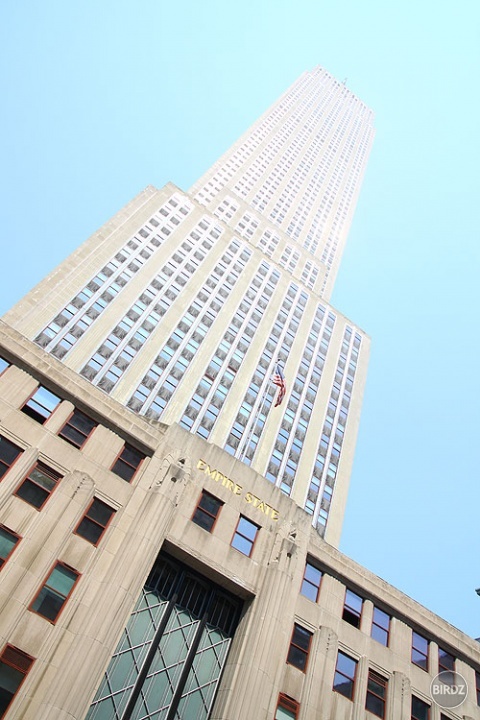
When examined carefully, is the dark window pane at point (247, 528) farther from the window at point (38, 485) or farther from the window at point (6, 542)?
the window at point (6, 542)

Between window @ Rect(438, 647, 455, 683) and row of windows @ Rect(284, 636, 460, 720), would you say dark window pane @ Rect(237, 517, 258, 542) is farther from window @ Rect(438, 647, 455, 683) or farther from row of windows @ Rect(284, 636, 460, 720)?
window @ Rect(438, 647, 455, 683)

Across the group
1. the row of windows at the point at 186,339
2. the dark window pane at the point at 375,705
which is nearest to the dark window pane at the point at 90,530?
the dark window pane at the point at 375,705

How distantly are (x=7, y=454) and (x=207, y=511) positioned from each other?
35.0 feet

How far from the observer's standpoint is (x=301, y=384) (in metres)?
87.5

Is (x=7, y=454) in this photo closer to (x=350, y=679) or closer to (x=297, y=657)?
(x=297, y=657)

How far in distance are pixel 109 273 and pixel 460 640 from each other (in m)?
61.3

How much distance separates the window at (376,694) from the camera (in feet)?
94.4

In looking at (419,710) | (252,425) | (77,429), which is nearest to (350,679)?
(419,710)

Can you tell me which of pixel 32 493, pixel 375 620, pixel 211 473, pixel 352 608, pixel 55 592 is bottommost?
pixel 55 592

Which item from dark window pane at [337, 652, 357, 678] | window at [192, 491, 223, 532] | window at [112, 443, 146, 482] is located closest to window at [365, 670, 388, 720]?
dark window pane at [337, 652, 357, 678]

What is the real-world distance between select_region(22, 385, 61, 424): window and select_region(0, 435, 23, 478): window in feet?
6.84

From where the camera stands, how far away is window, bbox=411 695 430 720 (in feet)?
98.2

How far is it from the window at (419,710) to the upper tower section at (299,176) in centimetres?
9499

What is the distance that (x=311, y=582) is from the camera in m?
31.2
